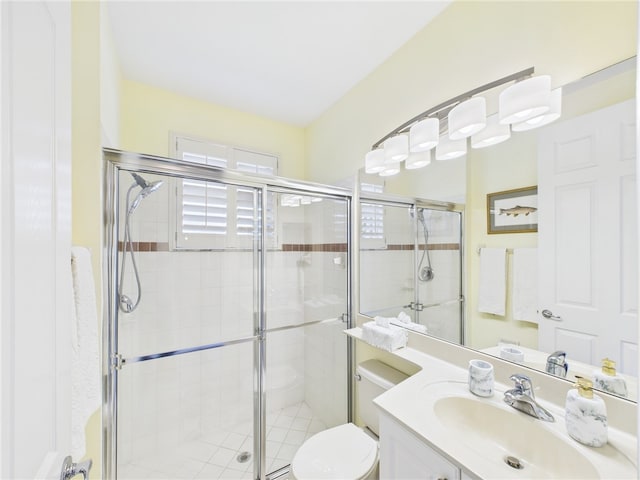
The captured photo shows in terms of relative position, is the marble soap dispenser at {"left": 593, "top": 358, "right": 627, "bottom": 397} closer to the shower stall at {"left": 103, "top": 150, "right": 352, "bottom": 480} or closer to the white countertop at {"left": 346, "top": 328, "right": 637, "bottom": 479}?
the white countertop at {"left": 346, "top": 328, "right": 637, "bottom": 479}

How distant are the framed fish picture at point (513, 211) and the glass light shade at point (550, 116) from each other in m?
0.25

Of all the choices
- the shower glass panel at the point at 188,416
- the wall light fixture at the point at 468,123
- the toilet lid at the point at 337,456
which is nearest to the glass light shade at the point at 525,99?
the wall light fixture at the point at 468,123

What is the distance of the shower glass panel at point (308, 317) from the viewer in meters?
2.03

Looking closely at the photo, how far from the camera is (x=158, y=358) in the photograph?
1.66 meters

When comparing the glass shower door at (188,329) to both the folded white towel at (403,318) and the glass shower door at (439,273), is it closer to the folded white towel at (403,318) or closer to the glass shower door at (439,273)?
the folded white towel at (403,318)

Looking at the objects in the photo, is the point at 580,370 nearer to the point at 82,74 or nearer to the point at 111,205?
the point at 111,205

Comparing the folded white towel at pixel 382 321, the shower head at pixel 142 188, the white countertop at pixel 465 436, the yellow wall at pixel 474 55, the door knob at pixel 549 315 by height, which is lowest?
the white countertop at pixel 465 436

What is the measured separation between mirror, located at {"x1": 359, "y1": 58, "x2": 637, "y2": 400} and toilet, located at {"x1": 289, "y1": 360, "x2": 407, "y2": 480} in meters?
0.44

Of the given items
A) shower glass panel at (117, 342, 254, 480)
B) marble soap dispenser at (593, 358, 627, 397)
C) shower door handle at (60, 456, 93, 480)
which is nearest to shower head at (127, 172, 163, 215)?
shower glass panel at (117, 342, 254, 480)

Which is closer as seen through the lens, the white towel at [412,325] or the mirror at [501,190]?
the mirror at [501,190]

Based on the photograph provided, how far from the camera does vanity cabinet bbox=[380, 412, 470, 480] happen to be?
78 centimetres

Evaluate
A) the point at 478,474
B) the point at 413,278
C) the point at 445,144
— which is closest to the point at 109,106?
the point at 445,144

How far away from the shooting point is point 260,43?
64.4 inches

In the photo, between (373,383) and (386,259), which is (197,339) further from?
(386,259)
